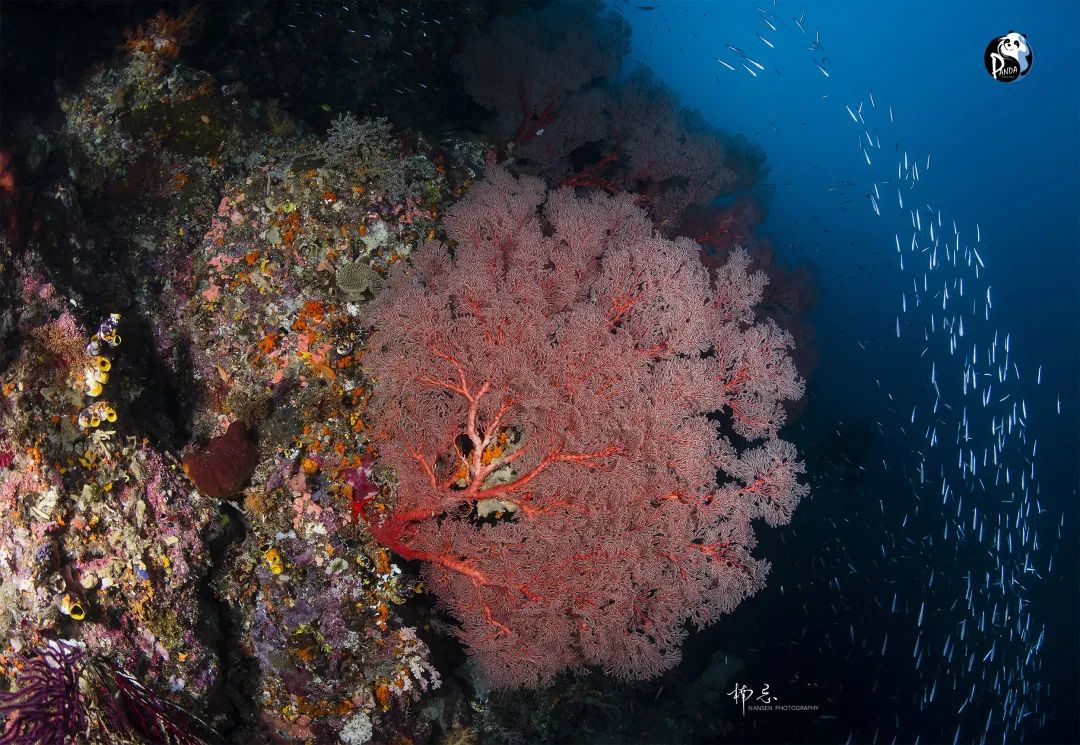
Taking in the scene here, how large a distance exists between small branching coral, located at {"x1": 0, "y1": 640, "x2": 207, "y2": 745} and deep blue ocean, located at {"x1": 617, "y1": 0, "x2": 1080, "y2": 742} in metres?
19.4

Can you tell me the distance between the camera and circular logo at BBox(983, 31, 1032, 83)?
18.9 feet

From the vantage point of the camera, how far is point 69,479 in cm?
345

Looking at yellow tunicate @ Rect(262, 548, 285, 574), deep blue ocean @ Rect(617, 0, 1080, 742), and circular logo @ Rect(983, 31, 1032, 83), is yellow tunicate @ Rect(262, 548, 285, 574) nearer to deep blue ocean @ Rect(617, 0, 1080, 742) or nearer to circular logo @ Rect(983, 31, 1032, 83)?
circular logo @ Rect(983, 31, 1032, 83)

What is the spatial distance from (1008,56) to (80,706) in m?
10.1

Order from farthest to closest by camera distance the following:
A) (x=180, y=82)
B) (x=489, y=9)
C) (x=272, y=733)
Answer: (x=489, y=9) → (x=180, y=82) → (x=272, y=733)

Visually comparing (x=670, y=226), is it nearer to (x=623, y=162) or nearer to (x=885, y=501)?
(x=623, y=162)

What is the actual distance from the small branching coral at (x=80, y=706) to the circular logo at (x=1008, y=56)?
948 cm

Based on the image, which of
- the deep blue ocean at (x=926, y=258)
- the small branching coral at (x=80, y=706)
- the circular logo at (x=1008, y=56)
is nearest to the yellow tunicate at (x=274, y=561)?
the small branching coral at (x=80, y=706)

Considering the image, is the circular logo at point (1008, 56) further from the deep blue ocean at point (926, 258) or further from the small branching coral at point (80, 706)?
the deep blue ocean at point (926, 258)

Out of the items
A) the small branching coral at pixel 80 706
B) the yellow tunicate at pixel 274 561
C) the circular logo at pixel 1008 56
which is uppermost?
the circular logo at pixel 1008 56

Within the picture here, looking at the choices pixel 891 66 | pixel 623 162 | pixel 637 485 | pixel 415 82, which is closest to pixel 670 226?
pixel 623 162

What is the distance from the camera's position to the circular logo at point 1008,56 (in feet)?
18.9

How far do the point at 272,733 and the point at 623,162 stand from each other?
7413 mm

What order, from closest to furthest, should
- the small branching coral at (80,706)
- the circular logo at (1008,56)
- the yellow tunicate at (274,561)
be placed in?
1. the small branching coral at (80,706)
2. the yellow tunicate at (274,561)
3. the circular logo at (1008,56)
